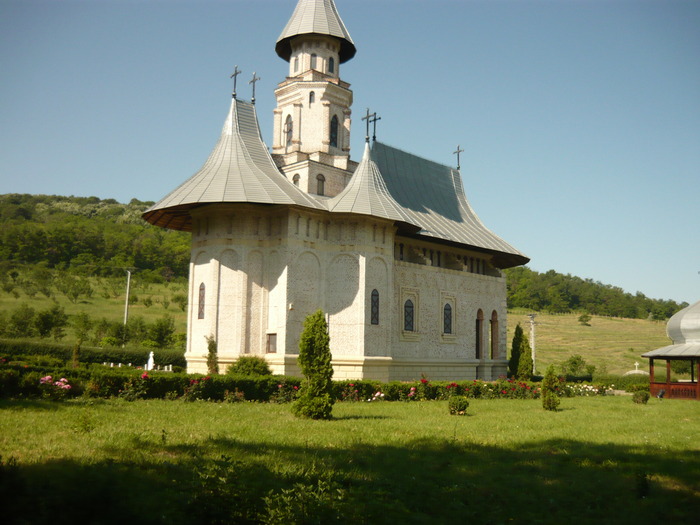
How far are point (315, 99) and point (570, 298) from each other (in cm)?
8322

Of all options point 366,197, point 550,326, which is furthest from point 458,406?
point 550,326

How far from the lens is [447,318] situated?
2783 centimetres

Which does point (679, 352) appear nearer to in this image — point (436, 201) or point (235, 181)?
point (436, 201)

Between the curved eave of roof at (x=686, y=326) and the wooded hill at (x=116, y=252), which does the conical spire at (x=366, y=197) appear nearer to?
the curved eave of roof at (x=686, y=326)

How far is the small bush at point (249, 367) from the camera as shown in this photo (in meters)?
20.0

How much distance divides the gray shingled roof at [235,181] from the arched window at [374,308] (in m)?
3.70

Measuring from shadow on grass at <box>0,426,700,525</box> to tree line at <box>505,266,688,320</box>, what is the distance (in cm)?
8758

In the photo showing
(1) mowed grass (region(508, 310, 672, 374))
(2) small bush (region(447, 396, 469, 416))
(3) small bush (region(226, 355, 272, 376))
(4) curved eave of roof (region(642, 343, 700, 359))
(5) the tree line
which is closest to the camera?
(2) small bush (region(447, 396, 469, 416))

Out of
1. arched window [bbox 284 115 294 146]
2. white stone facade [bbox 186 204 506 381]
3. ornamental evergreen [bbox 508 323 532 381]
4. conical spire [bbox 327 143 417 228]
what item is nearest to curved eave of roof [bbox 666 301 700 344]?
ornamental evergreen [bbox 508 323 532 381]

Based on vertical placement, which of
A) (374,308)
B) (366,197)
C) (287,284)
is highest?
(366,197)

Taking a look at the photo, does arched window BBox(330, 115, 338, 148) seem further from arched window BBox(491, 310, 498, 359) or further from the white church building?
arched window BBox(491, 310, 498, 359)

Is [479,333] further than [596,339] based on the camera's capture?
Result: No

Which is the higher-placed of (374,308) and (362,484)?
(374,308)

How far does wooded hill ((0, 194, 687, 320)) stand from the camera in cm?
6228
